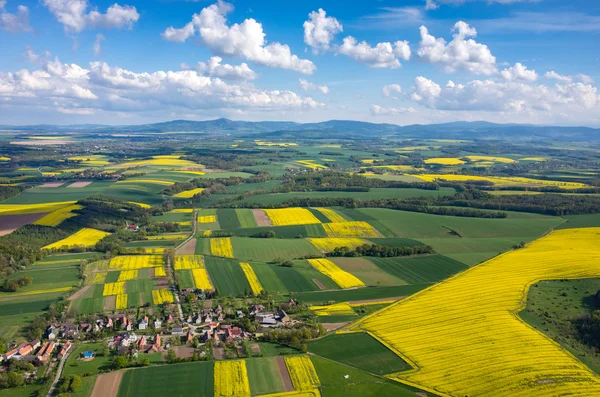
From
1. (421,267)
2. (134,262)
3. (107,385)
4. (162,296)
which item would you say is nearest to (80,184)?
(134,262)

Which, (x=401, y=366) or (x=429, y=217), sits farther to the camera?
(x=429, y=217)

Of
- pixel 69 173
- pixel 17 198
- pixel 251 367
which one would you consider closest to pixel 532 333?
pixel 251 367

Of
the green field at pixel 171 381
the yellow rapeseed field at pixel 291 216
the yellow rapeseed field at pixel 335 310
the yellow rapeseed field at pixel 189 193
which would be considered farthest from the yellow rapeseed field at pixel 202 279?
the yellow rapeseed field at pixel 189 193

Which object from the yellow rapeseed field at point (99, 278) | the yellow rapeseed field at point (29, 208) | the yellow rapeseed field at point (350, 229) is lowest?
the yellow rapeseed field at point (99, 278)

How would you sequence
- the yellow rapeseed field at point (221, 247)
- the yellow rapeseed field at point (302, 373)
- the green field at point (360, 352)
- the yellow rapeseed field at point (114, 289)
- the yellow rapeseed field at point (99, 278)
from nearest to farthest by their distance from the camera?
the yellow rapeseed field at point (302, 373)
the green field at point (360, 352)
the yellow rapeseed field at point (114, 289)
the yellow rapeseed field at point (99, 278)
the yellow rapeseed field at point (221, 247)

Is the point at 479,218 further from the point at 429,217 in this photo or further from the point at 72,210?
the point at 72,210

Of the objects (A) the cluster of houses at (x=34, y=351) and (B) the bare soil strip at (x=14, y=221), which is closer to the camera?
(A) the cluster of houses at (x=34, y=351)

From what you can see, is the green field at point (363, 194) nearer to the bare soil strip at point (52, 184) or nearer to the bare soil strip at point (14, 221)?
the bare soil strip at point (14, 221)
